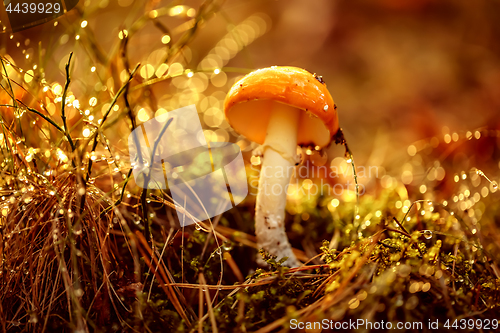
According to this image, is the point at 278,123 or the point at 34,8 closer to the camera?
the point at 278,123

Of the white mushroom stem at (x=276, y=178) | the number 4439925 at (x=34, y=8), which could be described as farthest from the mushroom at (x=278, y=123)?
the number 4439925 at (x=34, y=8)

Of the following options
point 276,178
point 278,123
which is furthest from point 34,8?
point 276,178

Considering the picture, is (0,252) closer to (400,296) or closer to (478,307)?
(400,296)

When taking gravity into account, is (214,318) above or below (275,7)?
below

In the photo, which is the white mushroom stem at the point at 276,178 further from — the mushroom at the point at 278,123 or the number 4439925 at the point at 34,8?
the number 4439925 at the point at 34,8

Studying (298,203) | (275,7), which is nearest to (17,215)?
(298,203)

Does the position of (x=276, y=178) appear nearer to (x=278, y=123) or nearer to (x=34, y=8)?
(x=278, y=123)
